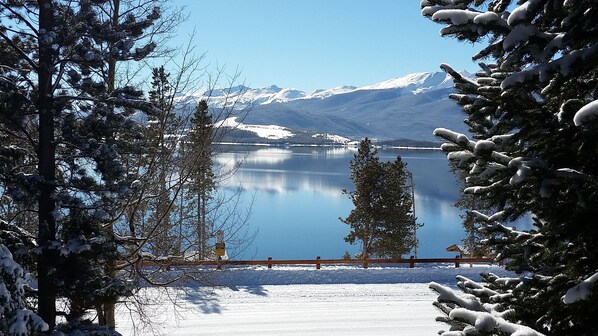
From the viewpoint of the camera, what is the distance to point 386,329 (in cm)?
1461

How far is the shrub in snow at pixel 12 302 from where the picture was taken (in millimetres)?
5312

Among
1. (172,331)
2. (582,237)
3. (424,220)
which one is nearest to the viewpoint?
(582,237)

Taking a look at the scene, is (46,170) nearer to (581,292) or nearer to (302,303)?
(581,292)

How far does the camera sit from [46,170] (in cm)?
733

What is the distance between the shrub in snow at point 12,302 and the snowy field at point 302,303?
19.6 ft

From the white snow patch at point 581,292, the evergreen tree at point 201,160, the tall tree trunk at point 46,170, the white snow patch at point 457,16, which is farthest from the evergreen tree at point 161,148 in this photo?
the white snow patch at point 581,292

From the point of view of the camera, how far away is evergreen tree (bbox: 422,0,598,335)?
128 inches

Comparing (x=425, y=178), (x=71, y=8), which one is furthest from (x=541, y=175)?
(x=425, y=178)

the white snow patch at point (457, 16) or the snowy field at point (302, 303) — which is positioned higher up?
the white snow patch at point (457, 16)

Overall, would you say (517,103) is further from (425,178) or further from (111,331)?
(425,178)

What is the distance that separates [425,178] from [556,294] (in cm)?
11758

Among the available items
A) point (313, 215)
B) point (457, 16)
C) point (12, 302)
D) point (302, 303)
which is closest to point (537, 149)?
point (457, 16)

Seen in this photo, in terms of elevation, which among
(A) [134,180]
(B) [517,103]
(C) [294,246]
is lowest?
(C) [294,246]

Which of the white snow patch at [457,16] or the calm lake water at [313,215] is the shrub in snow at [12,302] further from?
the calm lake water at [313,215]
